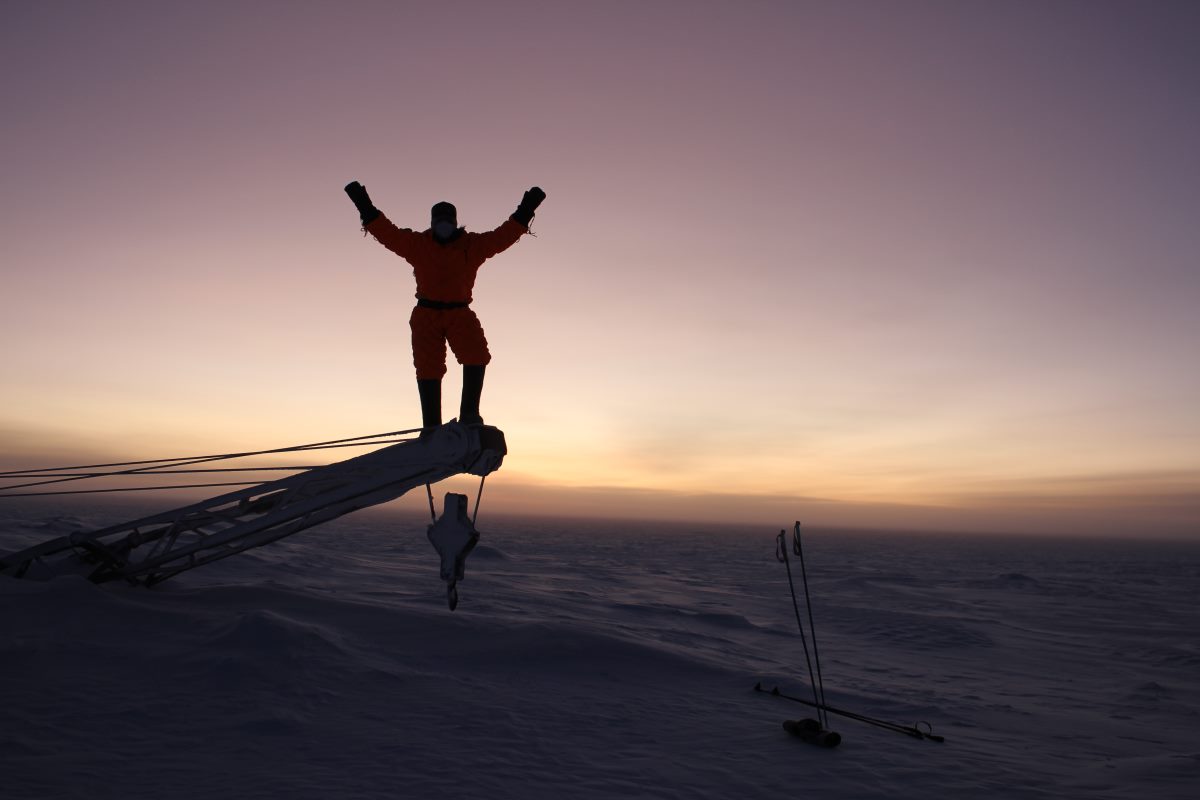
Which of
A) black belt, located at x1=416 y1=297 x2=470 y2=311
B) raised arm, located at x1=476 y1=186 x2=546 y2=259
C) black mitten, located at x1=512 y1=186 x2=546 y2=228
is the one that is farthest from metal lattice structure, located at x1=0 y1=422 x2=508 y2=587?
black mitten, located at x1=512 y1=186 x2=546 y2=228

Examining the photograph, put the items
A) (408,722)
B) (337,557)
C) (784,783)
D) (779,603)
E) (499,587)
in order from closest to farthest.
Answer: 1. (784,783)
2. (408,722)
3. (499,587)
4. (779,603)
5. (337,557)

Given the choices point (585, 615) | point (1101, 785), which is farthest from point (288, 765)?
point (585, 615)

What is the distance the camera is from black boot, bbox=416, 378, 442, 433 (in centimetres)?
589

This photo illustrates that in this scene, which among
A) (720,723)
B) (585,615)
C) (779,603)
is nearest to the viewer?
(720,723)

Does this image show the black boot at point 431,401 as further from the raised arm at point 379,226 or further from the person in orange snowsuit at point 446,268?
the raised arm at point 379,226

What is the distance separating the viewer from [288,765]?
6551mm

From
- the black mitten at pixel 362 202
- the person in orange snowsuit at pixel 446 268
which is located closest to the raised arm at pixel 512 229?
the person in orange snowsuit at pixel 446 268

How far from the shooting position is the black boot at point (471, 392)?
18.9 feet

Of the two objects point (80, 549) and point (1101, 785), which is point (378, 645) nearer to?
point (80, 549)

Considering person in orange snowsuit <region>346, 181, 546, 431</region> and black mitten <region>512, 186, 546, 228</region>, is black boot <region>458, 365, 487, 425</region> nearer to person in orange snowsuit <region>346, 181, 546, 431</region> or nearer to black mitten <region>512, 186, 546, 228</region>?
person in orange snowsuit <region>346, 181, 546, 431</region>

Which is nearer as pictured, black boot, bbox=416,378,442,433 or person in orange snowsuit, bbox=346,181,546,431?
person in orange snowsuit, bbox=346,181,546,431

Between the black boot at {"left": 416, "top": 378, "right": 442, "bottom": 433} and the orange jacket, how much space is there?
0.78 m

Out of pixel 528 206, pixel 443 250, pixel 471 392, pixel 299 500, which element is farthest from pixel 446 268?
pixel 299 500

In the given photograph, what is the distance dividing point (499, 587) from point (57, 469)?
1400 centimetres
